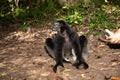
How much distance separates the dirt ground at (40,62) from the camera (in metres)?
Result: 6.81

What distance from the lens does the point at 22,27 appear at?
10195 mm

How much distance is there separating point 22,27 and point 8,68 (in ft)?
9.69

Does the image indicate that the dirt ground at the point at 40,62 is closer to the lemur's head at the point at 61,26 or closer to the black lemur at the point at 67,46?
the black lemur at the point at 67,46

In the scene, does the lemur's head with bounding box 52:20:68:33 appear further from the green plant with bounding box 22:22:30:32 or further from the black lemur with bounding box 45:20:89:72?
the green plant with bounding box 22:22:30:32

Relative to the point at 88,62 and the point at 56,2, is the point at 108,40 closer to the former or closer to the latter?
the point at 88,62

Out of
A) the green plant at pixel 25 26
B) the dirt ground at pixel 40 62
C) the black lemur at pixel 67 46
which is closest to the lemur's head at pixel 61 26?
the black lemur at pixel 67 46

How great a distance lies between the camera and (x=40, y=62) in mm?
7633

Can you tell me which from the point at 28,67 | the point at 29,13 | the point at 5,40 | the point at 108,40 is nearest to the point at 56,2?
the point at 29,13

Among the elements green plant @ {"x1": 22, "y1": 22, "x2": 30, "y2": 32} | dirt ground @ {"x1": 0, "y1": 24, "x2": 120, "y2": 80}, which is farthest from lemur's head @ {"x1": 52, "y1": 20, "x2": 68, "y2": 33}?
green plant @ {"x1": 22, "y1": 22, "x2": 30, "y2": 32}

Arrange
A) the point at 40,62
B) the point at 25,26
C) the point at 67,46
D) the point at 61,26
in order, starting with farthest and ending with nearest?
the point at 25,26, the point at 40,62, the point at 67,46, the point at 61,26

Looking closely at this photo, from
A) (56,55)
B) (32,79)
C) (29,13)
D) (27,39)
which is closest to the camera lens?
(32,79)

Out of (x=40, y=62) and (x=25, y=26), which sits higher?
(x=25, y=26)

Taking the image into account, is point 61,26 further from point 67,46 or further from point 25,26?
point 25,26

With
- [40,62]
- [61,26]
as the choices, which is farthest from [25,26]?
[61,26]
